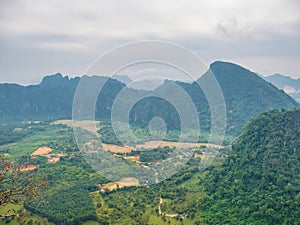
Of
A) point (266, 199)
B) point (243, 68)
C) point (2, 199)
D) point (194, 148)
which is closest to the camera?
point (2, 199)

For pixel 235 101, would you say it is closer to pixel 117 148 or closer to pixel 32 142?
pixel 117 148

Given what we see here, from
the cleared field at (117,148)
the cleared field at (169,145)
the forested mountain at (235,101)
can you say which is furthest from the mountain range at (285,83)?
the cleared field at (117,148)

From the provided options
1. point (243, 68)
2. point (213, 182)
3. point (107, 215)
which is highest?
point (243, 68)

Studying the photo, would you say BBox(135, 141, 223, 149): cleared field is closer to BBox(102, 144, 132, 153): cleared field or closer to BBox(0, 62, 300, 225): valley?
BBox(0, 62, 300, 225): valley

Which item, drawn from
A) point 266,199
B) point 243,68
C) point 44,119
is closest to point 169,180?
point 266,199

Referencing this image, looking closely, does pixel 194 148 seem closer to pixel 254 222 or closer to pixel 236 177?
pixel 236 177

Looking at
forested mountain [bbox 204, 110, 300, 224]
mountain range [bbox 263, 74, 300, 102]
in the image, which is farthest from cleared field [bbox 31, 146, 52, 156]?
mountain range [bbox 263, 74, 300, 102]

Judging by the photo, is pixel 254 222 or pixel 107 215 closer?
pixel 254 222
